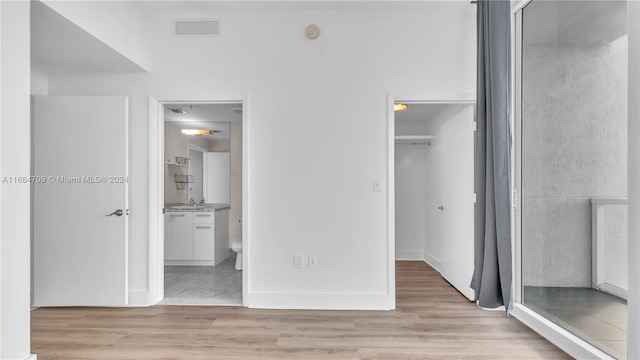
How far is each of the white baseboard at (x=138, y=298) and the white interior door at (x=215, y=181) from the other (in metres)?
2.96

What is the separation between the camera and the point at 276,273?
3.40 metres

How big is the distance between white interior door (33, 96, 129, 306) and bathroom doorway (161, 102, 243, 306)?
2.66 ft

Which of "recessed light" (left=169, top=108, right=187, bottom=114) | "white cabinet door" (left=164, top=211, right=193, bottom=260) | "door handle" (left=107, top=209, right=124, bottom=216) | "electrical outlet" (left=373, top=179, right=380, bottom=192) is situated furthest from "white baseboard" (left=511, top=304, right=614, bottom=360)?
"recessed light" (left=169, top=108, right=187, bottom=114)

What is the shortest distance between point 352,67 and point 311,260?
181 centimetres

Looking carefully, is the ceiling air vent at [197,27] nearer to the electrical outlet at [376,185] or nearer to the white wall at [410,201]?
the electrical outlet at [376,185]

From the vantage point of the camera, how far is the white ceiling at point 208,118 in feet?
17.1

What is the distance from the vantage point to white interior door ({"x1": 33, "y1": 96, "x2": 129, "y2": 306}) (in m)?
3.34

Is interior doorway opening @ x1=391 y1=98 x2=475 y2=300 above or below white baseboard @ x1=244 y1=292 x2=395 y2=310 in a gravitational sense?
above

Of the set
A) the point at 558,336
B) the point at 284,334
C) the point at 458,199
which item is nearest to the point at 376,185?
the point at 458,199

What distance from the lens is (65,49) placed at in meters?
2.96

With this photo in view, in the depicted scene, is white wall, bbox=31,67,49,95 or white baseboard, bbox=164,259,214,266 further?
white baseboard, bbox=164,259,214,266

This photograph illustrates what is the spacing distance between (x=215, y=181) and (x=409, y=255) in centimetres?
345

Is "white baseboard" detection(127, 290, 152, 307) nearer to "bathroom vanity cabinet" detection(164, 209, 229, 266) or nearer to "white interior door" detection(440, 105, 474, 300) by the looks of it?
"bathroom vanity cabinet" detection(164, 209, 229, 266)
